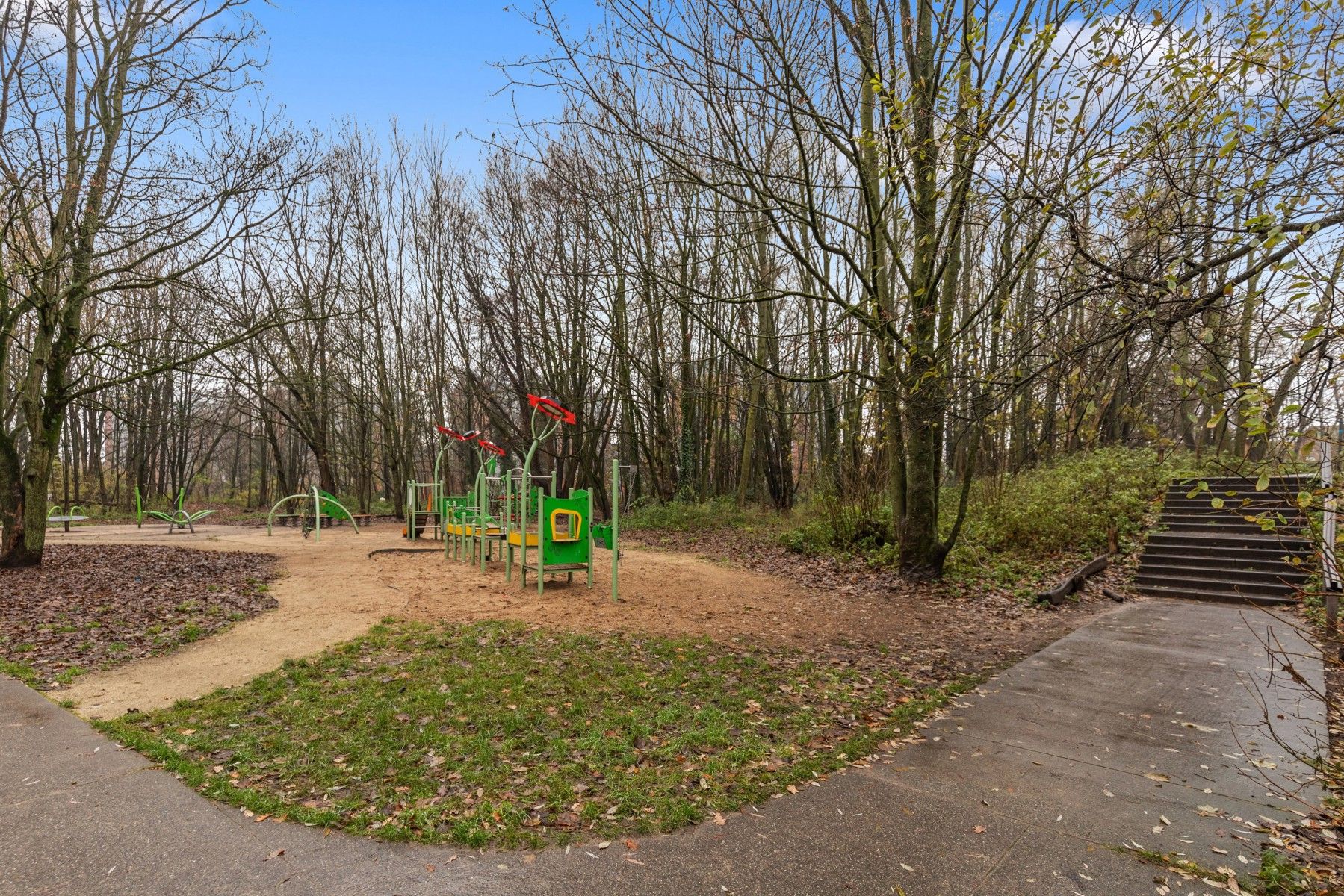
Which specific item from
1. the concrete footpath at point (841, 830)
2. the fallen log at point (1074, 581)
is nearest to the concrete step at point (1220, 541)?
the fallen log at point (1074, 581)

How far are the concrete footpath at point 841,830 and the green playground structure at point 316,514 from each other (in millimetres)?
10150

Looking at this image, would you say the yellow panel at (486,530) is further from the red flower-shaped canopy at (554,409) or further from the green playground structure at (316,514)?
the green playground structure at (316,514)

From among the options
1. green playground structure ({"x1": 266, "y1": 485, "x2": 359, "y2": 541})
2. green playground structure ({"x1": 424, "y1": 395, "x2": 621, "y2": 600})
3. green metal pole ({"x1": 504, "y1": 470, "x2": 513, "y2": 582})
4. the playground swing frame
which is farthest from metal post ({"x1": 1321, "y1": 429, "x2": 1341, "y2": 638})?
green playground structure ({"x1": 266, "y1": 485, "x2": 359, "y2": 541})

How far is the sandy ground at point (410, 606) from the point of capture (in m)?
5.02

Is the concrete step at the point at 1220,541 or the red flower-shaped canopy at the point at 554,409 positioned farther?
the concrete step at the point at 1220,541

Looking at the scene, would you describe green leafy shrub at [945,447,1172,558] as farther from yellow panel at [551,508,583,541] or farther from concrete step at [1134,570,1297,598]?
yellow panel at [551,508,583,541]

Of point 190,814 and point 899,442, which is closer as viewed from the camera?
point 190,814

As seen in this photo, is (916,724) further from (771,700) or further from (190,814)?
(190,814)

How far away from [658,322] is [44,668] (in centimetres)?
1443

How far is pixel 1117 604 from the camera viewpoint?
29.5ft

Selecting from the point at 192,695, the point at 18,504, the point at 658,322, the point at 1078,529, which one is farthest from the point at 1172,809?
the point at 658,322

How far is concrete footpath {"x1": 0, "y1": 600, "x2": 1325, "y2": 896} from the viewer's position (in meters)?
2.60

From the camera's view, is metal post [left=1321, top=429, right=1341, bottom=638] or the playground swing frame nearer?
metal post [left=1321, top=429, right=1341, bottom=638]

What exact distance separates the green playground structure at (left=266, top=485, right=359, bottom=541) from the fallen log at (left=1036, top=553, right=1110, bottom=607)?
12.3m
